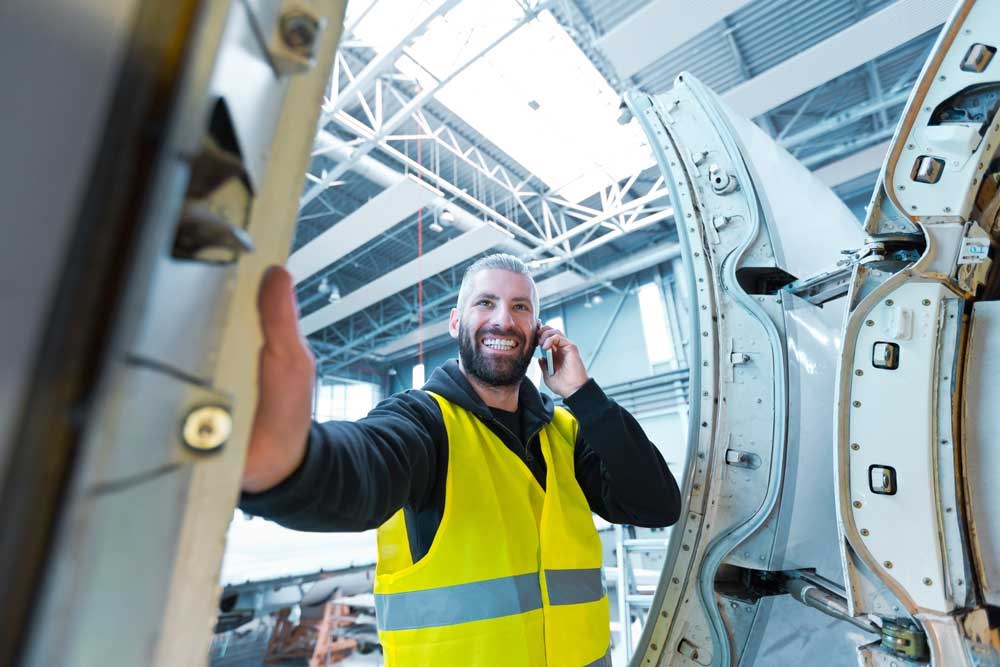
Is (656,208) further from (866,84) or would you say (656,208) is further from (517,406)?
(517,406)

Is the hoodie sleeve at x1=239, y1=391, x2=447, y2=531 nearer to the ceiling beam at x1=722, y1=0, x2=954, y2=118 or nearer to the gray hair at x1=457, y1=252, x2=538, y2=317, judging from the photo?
the gray hair at x1=457, y1=252, x2=538, y2=317

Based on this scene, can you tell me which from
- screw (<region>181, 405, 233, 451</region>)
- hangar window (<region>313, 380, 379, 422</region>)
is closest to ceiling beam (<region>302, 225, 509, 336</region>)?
hangar window (<region>313, 380, 379, 422</region>)

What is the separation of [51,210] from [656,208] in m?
8.57

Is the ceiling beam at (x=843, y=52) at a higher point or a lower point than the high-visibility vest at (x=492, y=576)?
higher

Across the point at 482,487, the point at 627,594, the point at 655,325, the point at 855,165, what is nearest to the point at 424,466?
the point at 482,487

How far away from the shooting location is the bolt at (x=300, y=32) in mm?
521

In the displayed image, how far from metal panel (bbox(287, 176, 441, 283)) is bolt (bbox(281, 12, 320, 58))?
20.3 ft

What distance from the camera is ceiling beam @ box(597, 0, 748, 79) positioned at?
4312 millimetres

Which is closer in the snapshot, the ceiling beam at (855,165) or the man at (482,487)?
the man at (482,487)

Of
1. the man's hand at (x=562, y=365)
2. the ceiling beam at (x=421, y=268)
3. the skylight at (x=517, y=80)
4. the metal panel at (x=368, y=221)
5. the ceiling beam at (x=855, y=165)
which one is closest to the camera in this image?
the man's hand at (x=562, y=365)

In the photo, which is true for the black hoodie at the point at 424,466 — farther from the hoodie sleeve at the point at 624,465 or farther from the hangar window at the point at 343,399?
the hangar window at the point at 343,399

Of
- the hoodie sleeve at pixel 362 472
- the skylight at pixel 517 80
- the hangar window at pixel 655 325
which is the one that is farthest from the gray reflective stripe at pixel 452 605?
the hangar window at pixel 655 325

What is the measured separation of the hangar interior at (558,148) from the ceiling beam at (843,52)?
0.01 m

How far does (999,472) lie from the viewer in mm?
1536
